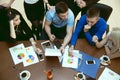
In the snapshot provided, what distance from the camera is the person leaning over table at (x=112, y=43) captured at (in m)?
2.17

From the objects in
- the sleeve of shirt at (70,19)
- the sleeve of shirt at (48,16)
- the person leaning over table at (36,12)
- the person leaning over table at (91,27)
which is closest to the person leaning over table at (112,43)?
the person leaning over table at (91,27)

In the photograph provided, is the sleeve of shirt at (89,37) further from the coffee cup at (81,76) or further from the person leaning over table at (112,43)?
the coffee cup at (81,76)

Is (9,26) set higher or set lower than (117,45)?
higher

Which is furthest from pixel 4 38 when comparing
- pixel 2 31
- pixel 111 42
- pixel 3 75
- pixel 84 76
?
pixel 111 42

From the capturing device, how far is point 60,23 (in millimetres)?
2748

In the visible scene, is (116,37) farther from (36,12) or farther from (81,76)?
(36,12)

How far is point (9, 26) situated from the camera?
2422 mm

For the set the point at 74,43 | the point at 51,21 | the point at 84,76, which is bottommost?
the point at 84,76

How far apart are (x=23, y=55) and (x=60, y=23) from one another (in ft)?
2.67

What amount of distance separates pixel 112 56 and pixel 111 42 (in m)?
0.19

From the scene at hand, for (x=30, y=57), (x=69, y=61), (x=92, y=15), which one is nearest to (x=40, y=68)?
(x=30, y=57)

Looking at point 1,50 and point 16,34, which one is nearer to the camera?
point 1,50

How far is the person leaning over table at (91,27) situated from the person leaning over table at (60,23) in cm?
13

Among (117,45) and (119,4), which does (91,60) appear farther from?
(119,4)
